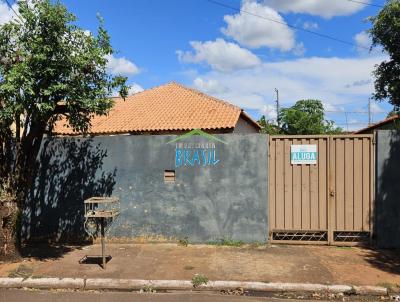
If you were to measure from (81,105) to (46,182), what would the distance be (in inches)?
99.4

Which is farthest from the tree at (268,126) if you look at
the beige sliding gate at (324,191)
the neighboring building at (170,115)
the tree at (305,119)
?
the beige sliding gate at (324,191)

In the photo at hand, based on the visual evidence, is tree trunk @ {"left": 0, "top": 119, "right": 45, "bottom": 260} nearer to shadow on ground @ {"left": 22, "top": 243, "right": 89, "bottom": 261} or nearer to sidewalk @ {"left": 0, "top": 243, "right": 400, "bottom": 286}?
sidewalk @ {"left": 0, "top": 243, "right": 400, "bottom": 286}

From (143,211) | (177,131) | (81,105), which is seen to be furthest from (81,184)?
(177,131)

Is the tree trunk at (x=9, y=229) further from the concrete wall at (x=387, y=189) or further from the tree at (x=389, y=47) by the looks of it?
the tree at (x=389, y=47)

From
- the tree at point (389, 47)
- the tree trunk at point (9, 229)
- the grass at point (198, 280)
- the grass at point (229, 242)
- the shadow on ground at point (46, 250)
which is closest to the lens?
the grass at point (198, 280)

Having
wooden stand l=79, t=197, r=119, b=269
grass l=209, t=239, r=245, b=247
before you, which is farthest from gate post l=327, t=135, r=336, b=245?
wooden stand l=79, t=197, r=119, b=269

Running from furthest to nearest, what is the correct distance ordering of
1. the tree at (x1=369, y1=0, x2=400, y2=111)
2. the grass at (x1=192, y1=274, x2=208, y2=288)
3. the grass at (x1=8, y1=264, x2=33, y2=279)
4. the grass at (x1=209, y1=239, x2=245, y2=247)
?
the tree at (x1=369, y1=0, x2=400, y2=111) → the grass at (x1=209, y1=239, x2=245, y2=247) → the grass at (x1=8, y1=264, x2=33, y2=279) → the grass at (x1=192, y1=274, x2=208, y2=288)

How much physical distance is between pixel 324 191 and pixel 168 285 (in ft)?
11.9

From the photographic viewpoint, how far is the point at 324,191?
8227 millimetres

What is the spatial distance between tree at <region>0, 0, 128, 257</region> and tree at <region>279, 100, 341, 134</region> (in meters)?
28.7

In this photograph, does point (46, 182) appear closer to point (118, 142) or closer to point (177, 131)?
point (118, 142)

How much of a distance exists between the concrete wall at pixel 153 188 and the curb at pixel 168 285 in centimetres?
224

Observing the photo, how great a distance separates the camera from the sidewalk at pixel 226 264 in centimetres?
655

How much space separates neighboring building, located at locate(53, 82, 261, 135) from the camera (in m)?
19.6
